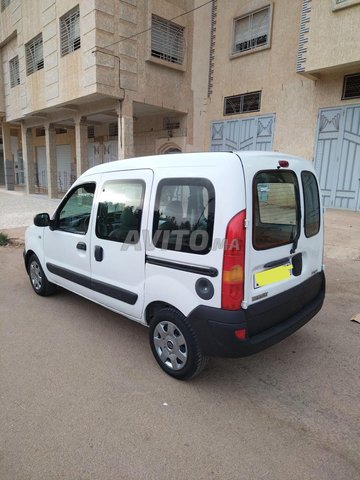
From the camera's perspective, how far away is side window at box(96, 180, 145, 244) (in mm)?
2908

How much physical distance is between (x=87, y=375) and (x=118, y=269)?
96 cm

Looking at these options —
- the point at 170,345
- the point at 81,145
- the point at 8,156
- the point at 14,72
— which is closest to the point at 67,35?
the point at 81,145

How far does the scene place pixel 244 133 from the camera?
11695 millimetres

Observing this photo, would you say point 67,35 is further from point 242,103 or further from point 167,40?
point 242,103

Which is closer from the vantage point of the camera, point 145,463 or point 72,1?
point 145,463

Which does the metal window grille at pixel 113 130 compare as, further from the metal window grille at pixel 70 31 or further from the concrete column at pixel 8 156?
the concrete column at pixel 8 156

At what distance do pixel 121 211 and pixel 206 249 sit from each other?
1110mm

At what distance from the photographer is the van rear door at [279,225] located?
7.68 feet

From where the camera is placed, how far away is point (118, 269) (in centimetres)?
312

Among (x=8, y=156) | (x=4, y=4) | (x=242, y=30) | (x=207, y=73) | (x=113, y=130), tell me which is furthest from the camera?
(x=8, y=156)

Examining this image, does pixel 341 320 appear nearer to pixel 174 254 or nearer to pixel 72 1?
pixel 174 254

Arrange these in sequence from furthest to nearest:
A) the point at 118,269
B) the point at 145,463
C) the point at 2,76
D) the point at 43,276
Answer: the point at 2,76, the point at 43,276, the point at 118,269, the point at 145,463

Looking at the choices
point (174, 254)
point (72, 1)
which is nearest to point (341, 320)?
point (174, 254)

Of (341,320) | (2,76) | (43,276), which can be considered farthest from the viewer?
(2,76)
